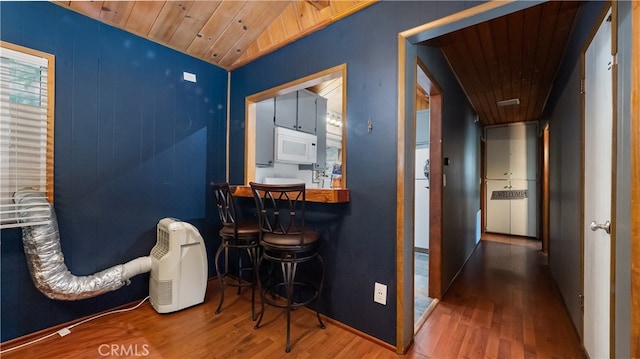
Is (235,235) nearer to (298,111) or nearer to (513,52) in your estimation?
(298,111)

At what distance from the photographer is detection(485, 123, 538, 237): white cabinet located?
5355 millimetres

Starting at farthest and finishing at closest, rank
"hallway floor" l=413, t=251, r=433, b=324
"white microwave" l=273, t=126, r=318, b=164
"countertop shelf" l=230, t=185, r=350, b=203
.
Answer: "white microwave" l=273, t=126, r=318, b=164 → "hallway floor" l=413, t=251, r=433, b=324 → "countertop shelf" l=230, t=185, r=350, b=203

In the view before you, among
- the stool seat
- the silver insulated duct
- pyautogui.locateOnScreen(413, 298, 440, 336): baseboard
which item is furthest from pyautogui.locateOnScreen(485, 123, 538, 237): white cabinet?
the silver insulated duct

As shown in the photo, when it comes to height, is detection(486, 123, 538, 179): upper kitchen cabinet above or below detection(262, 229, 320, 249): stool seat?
above

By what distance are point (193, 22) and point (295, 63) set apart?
3.20 ft

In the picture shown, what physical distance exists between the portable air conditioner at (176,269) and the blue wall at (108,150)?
0.30 meters

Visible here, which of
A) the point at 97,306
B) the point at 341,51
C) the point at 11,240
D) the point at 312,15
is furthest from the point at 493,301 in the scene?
the point at 11,240

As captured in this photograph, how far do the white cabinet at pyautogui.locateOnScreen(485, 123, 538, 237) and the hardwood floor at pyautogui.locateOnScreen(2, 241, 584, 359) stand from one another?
3.55 m

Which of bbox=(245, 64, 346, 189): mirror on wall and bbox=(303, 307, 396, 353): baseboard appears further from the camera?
bbox=(245, 64, 346, 189): mirror on wall

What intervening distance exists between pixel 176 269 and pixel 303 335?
114cm

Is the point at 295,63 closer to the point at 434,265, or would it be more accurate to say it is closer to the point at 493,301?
the point at 434,265

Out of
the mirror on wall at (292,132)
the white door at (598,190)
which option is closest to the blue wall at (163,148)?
the mirror on wall at (292,132)

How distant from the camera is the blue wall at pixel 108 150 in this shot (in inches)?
71.0

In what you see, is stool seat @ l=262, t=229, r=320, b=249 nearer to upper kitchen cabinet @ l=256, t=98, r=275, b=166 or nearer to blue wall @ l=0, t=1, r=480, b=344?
blue wall @ l=0, t=1, r=480, b=344
